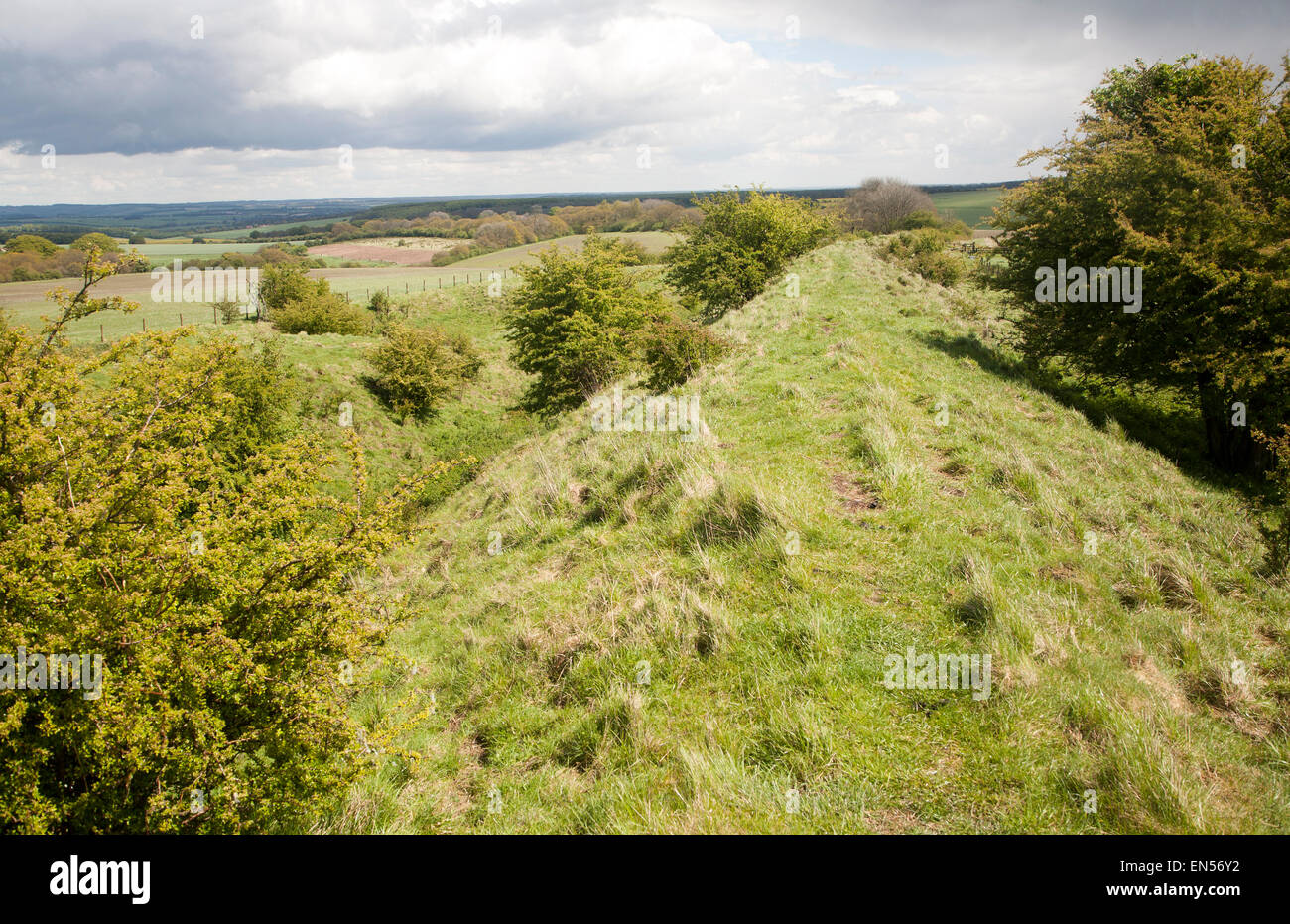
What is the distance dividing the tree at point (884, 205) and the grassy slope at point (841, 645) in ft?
262

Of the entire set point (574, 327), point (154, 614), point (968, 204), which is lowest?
point (154, 614)

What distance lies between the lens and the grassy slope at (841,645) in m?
4.02

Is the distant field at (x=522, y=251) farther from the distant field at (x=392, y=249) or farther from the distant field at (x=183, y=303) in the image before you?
the distant field at (x=392, y=249)

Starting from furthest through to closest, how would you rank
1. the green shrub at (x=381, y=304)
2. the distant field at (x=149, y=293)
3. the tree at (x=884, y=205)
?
the tree at (x=884, y=205), the green shrub at (x=381, y=304), the distant field at (x=149, y=293)

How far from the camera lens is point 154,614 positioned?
396cm

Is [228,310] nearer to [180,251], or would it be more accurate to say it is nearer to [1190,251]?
[1190,251]

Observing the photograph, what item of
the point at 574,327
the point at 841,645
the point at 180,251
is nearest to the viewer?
the point at 841,645

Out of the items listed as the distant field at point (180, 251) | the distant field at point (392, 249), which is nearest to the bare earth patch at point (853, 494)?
the distant field at point (180, 251)

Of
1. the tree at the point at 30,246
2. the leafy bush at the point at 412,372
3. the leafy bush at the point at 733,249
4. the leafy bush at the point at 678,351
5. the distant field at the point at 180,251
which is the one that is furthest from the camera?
the distant field at the point at 180,251

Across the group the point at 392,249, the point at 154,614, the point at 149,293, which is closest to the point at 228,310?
the point at 149,293

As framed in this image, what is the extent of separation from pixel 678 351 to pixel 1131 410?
44.3ft

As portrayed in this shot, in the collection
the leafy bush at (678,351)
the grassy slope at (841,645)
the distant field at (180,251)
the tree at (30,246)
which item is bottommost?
the grassy slope at (841,645)
